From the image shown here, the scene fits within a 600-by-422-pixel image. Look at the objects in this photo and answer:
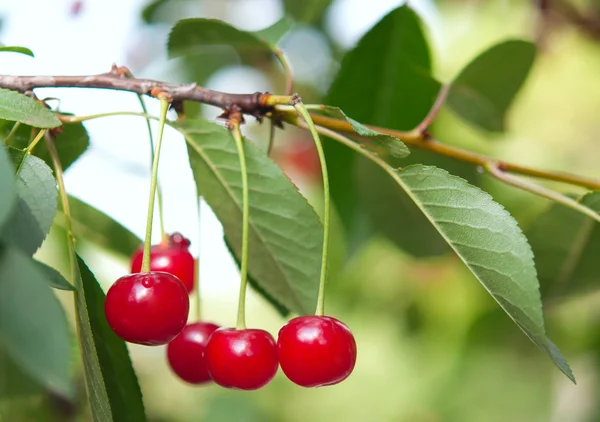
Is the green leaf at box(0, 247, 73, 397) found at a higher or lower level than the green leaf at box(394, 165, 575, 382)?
higher

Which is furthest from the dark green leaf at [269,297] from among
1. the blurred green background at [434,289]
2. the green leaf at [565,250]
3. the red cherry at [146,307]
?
the blurred green background at [434,289]

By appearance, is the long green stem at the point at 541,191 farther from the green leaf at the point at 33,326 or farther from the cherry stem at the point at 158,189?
the green leaf at the point at 33,326

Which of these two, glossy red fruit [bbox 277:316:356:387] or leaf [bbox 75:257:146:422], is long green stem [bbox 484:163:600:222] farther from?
leaf [bbox 75:257:146:422]

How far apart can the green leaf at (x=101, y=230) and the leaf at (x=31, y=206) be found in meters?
0.60

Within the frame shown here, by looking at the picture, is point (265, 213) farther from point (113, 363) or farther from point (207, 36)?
point (207, 36)

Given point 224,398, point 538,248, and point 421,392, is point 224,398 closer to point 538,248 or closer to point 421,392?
point 421,392

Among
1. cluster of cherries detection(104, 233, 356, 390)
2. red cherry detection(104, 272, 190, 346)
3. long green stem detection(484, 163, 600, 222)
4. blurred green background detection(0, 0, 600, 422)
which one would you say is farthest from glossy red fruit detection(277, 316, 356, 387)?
blurred green background detection(0, 0, 600, 422)

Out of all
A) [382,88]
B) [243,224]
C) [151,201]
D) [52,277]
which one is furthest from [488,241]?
[382,88]

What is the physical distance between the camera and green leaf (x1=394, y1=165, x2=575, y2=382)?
881mm

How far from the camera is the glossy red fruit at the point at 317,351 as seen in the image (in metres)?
0.90

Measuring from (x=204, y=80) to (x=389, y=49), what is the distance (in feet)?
2.61

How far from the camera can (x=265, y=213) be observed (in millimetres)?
1135

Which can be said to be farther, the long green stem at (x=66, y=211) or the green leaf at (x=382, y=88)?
the green leaf at (x=382, y=88)

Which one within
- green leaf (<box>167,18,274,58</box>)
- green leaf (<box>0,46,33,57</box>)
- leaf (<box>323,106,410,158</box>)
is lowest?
leaf (<box>323,106,410,158</box>)
